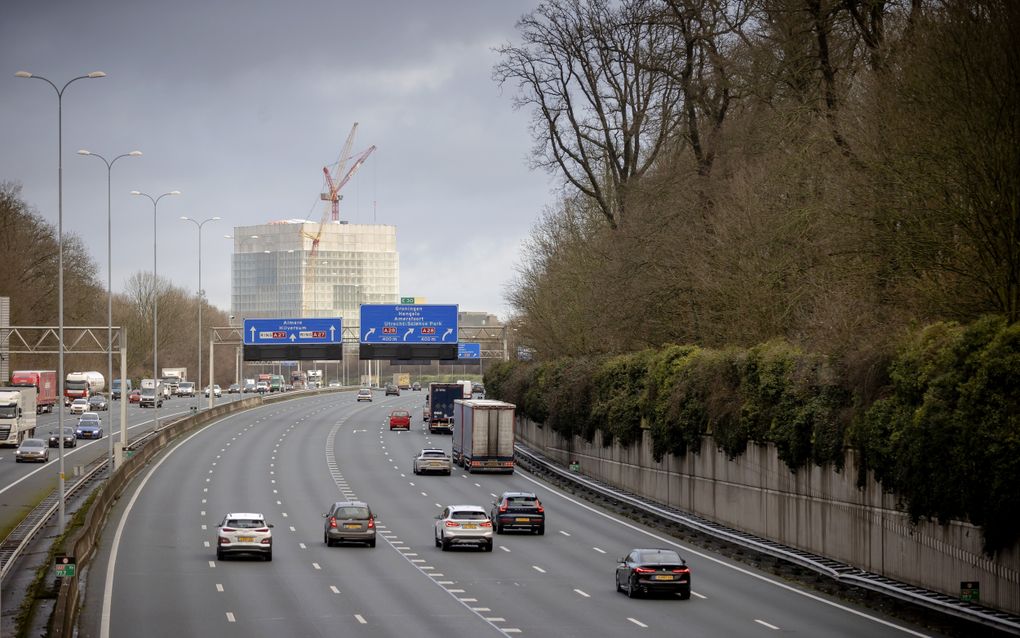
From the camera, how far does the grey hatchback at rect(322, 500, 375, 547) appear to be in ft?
146

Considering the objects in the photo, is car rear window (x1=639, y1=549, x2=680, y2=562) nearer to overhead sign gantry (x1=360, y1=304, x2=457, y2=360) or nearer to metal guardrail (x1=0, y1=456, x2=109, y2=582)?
metal guardrail (x1=0, y1=456, x2=109, y2=582)

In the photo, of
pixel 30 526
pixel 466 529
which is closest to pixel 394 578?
pixel 466 529

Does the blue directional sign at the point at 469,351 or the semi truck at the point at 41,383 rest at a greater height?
the blue directional sign at the point at 469,351

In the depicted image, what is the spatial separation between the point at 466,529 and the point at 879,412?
14.3 metres

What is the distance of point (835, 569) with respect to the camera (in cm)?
3519

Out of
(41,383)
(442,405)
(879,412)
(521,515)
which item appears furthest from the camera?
(41,383)

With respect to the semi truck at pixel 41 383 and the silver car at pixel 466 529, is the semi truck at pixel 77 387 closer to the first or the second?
the semi truck at pixel 41 383

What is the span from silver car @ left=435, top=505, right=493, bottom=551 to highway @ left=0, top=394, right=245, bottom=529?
1664cm

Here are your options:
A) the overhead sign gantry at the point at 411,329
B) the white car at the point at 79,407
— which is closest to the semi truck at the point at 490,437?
the overhead sign gantry at the point at 411,329

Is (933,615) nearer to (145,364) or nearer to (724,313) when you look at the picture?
(724,313)

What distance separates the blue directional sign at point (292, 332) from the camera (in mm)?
104125

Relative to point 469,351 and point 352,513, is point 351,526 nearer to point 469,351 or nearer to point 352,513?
point 352,513

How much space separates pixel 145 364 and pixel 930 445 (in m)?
166

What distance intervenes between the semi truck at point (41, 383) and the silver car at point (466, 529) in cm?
7158
